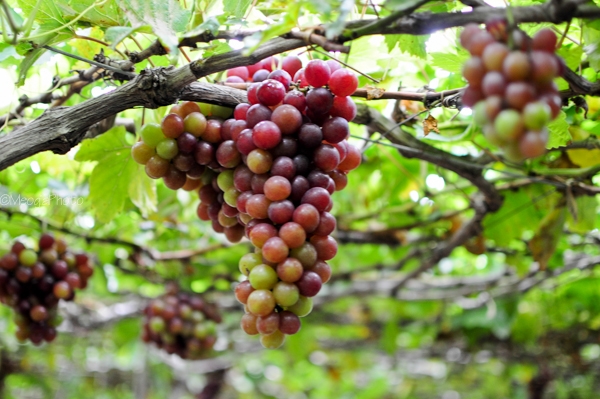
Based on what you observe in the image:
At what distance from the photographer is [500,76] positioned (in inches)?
18.3

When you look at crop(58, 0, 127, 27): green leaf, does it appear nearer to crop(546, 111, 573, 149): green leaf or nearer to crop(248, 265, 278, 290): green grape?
crop(248, 265, 278, 290): green grape

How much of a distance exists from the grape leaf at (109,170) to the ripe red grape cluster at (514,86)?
28.1 inches

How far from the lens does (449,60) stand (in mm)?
919

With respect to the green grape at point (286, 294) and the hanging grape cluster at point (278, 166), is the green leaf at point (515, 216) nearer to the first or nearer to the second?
the hanging grape cluster at point (278, 166)

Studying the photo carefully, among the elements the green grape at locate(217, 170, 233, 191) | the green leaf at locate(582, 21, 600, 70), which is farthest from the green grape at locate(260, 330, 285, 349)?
the green leaf at locate(582, 21, 600, 70)

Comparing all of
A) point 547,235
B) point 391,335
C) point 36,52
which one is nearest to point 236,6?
point 36,52

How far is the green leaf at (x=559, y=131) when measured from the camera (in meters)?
0.87

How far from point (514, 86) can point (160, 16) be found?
0.47 m

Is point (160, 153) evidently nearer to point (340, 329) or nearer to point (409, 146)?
point (409, 146)

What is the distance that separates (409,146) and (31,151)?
2.19 ft

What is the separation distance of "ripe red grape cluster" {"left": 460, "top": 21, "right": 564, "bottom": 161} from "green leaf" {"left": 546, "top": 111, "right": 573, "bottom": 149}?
43 centimetres

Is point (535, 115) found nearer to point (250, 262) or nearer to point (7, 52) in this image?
point (250, 262)

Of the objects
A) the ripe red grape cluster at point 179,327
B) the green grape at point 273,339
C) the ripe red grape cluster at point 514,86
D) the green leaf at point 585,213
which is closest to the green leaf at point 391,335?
the ripe red grape cluster at point 179,327

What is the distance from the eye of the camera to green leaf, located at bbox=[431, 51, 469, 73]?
90cm
